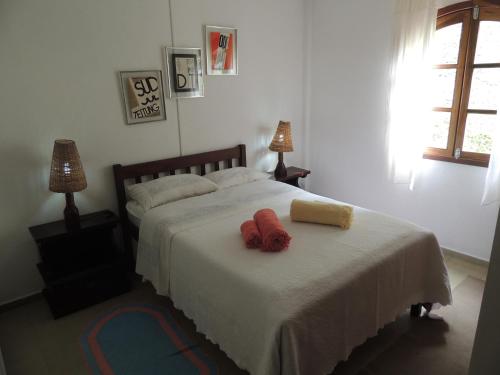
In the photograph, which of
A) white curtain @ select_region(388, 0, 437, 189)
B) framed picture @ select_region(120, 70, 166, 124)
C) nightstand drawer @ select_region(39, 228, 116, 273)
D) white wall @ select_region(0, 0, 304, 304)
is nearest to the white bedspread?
nightstand drawer @ select_region(39, 228, 116, 273)

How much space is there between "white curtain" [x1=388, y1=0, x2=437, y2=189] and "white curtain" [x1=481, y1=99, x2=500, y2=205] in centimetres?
58

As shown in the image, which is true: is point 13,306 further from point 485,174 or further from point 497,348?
point 485,174

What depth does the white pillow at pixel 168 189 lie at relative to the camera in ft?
9.03

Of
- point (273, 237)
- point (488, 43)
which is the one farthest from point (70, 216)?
point (488, 43)

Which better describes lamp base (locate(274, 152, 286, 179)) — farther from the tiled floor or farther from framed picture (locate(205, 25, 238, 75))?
the tiled floor

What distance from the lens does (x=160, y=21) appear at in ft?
9.62

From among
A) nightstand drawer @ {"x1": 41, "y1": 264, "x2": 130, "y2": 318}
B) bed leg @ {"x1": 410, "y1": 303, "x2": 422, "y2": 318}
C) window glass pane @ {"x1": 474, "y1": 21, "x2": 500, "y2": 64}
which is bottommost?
bed leg @ {"x1": 410, "y1": 303, "x2": 422, "y2": 318}

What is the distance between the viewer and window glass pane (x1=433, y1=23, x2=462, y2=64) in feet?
9.79

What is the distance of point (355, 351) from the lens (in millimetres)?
2127

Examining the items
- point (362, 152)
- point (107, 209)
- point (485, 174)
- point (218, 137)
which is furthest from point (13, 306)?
point (485, 174)

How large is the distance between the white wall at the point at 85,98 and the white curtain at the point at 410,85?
4.61ft

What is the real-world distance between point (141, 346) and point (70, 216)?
1.06m

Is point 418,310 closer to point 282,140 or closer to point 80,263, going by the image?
point 282,140

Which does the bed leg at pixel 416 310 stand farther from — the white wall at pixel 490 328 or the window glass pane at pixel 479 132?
the white wall at pixel 490 328
